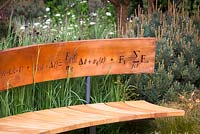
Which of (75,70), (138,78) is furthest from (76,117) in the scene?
(138,78)

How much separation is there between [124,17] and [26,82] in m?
4.06

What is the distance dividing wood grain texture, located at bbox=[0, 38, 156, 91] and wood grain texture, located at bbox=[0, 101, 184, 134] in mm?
345

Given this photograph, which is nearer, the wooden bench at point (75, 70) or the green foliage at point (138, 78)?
the wooden bench at point (75, 70)

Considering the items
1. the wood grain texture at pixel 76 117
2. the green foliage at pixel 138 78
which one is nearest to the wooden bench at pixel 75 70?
the wood grain texture at pixel 76 117

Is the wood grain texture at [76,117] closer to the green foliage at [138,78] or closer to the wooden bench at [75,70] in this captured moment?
the wooden bench at [75,70]

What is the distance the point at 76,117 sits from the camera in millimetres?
4875

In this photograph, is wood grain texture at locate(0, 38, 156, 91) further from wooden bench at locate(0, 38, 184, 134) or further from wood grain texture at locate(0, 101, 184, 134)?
wood grain texture at locate(0, 101, 184, 134)

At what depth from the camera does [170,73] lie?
21.4ft

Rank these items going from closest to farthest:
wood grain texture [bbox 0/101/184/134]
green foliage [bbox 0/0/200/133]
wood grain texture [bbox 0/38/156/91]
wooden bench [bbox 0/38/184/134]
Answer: wood grain texture [bbox 0/101/184/134]
wooden bench [bbox 0/38/184/134]
wood grain texture [bbox 0/38/156/91]
green foliage [bbox 0/0/200/133]

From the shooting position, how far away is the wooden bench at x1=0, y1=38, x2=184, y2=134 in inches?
186

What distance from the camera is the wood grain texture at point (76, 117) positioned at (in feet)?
14.8

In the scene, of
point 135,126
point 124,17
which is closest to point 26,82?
point 135,126

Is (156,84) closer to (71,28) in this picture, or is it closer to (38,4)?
(71,28)

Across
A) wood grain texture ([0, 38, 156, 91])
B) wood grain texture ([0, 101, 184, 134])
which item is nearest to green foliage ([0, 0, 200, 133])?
wood grain texture ([0, 38, 156, 91])
